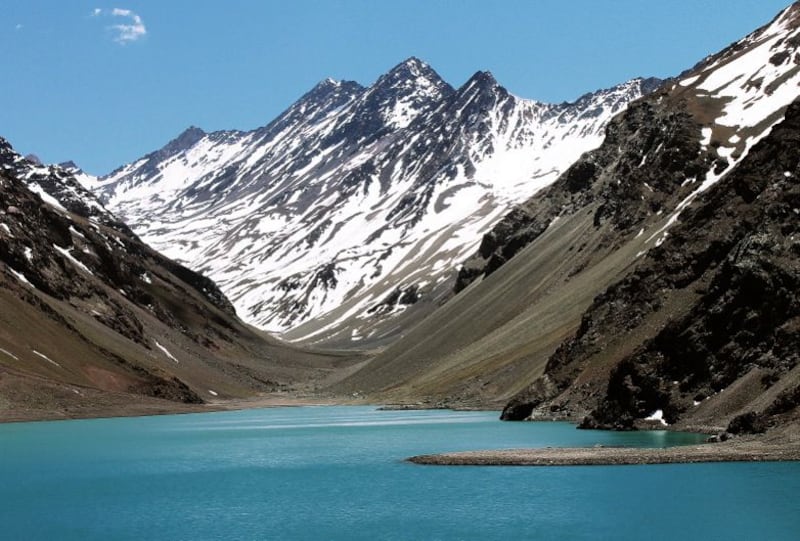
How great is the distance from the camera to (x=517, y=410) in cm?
11600

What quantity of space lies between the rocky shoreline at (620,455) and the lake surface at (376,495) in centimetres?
151

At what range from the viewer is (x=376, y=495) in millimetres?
57781

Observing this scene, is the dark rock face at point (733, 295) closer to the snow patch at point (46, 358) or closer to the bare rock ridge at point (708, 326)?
the bare rock ridge at point (708, 326)

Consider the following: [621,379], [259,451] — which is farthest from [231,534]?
[621,379]

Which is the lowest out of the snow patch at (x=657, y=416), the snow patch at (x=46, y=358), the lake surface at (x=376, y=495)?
the snow patch at (x=657, y=416)

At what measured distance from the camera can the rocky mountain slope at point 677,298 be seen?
8369 cm

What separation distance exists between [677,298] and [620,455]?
39.9 metres

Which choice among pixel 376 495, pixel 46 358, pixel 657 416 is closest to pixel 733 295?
pixel 657 416

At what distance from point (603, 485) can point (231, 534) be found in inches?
882

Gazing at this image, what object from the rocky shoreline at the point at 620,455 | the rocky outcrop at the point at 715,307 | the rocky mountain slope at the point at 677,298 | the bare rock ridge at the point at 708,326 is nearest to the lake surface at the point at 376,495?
the rocky shoreline at the point at 620,455

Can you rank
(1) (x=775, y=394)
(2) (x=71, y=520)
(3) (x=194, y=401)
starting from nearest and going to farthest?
1. (2) (x=71, y=520)
2. (1) (x=775, y=394)
3. (3) (x=194, y=401)

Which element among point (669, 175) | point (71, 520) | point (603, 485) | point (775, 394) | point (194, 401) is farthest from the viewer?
point (194, 401)

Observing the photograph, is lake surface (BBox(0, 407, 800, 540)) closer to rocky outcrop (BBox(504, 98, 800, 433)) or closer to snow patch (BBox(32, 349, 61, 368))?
rocky outcrop (BBox(504, 98, 800, 433))

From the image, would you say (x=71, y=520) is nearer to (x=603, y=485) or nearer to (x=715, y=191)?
(x=603, y=485)
